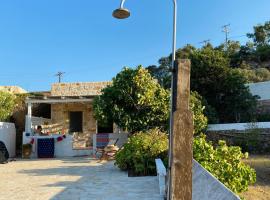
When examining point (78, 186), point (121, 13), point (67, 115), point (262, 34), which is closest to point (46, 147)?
point (67, 115)

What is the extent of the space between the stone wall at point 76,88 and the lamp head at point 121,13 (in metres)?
17.9

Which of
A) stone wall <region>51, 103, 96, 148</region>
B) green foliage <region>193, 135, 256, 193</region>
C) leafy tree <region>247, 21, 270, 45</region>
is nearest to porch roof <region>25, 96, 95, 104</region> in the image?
stone wall <region>51, 103, 96, 148</region>

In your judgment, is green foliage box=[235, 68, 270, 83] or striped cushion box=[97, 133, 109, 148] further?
green foliage box=[235, 68, 270, 83]

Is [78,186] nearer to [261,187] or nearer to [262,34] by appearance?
[261,187]

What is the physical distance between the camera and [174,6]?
21.2 feet

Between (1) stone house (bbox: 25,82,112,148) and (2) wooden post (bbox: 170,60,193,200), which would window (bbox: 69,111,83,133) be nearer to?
(1) stone house (bbox: 25,82,112,148)

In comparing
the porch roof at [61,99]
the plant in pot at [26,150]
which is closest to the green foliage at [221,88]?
the porch roof at [61,99]

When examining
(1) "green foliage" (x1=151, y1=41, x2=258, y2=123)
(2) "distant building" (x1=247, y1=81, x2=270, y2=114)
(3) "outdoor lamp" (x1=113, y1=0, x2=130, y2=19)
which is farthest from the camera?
(2) "distant building" (x1=247, y1=81, x2=270, y2=114)

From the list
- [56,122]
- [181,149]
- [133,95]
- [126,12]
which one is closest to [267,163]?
[133,95]

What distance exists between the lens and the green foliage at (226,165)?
27.2 feet

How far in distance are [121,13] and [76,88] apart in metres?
18.8

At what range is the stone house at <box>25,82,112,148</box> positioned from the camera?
21.5 meters

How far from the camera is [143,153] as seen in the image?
1155 cm

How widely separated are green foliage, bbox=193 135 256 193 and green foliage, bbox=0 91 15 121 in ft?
50.9
